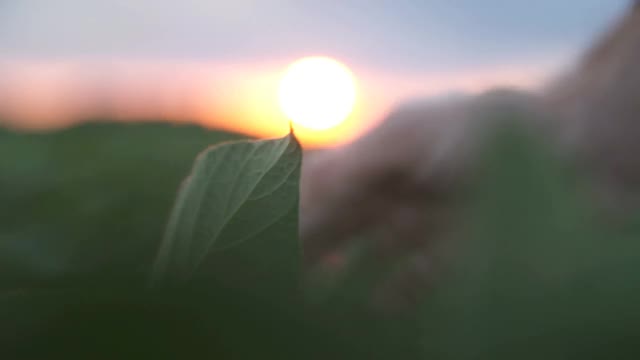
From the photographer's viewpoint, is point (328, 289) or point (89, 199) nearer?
point (328, 289)

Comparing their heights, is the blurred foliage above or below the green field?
below

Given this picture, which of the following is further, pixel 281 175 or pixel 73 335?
pixel 281 175

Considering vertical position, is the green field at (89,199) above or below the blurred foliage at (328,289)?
above

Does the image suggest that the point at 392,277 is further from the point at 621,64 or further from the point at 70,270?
the point at 621,64

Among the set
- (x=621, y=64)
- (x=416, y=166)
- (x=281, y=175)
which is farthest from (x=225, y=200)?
(x=621, y=64)
